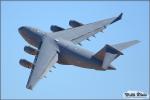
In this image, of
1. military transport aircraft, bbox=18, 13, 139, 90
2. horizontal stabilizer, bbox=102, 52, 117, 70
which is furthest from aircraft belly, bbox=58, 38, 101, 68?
horizontal stabilizer, bbox=102, 52, 117, 70

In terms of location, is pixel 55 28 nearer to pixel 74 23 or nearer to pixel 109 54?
pixel 74 23

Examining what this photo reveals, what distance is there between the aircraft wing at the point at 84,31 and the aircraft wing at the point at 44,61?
270cm

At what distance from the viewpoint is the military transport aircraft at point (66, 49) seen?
49.5m

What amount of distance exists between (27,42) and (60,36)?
5.38 metres

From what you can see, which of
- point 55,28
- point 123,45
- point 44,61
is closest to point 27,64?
point 44,61

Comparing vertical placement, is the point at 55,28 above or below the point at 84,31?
above

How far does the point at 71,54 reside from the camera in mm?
53812

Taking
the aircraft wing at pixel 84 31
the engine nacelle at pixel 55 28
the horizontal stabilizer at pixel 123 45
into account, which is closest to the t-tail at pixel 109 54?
the horizontal stabilizer at pixel 123 45

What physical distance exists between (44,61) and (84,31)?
1068 centimetres

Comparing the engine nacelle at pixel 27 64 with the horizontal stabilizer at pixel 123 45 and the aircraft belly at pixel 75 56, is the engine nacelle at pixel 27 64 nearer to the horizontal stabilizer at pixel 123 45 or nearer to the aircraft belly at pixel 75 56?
the aircraft belly at pixel 75 56

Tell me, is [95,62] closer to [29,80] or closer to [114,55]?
[114,55]

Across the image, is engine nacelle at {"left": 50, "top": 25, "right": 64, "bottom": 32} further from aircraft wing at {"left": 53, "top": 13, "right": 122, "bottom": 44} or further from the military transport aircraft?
aircraft wing at {"left": 53, "top": 13, "right": 122, "bottom": 44}

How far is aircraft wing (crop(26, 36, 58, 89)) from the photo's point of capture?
151 ft

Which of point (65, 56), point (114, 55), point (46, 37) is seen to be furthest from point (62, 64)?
point (114, 55)
